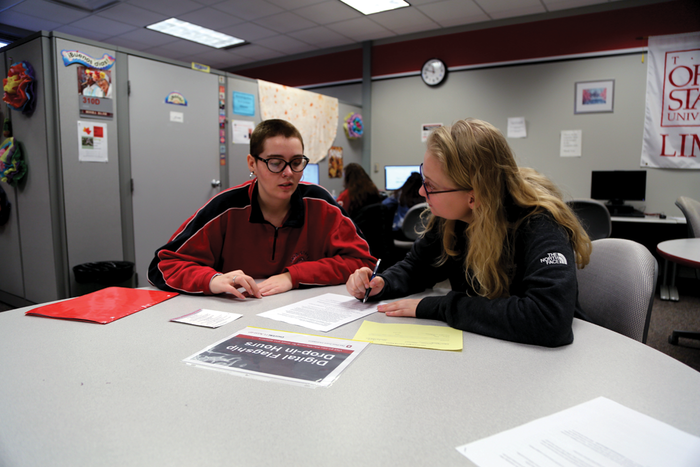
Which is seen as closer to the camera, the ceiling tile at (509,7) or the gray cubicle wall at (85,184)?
the gray cubicle wall at (85,184)

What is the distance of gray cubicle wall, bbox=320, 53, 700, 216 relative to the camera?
4.09 metres

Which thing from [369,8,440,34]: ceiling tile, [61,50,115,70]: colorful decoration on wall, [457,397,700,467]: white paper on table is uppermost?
[369,8,440,34]: ceiling tile

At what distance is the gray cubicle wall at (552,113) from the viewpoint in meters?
4.09

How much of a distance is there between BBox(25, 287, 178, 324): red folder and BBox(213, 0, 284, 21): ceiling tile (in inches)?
156

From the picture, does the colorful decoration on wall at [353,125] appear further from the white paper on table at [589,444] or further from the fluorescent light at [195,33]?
the white paper on table at [589,444]

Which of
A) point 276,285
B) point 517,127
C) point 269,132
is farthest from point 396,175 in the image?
point 276,285

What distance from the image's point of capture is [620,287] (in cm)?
108

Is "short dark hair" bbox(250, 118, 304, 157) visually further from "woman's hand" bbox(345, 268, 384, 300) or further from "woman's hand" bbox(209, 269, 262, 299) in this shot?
"woman's hand" bbox(345, 268, 384, 300)

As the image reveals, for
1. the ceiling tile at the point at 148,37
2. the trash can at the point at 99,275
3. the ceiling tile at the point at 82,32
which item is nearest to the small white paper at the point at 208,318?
the trash can at the point at 99,275

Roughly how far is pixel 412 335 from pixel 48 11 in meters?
5.70

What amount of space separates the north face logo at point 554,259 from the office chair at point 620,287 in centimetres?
25

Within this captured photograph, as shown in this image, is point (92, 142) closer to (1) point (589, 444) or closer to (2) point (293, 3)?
(2) point (293, 3)

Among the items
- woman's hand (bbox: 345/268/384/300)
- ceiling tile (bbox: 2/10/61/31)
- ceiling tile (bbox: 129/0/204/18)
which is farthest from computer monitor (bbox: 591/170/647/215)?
ceiling tile (bbox: 2/10/61/31)

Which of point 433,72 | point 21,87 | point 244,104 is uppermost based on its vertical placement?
point 433,72
